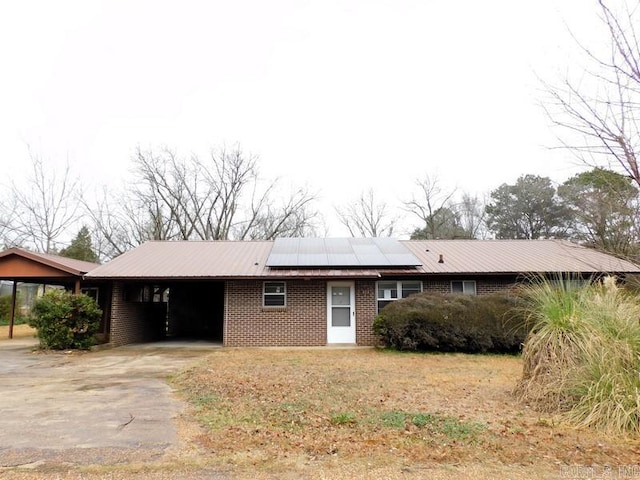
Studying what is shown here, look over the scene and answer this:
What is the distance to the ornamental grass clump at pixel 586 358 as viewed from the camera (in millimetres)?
4994

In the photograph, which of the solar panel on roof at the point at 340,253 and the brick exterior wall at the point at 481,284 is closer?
the solar panel on roof at the point at 340,253

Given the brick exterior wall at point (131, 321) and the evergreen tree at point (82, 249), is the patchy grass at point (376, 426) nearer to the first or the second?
the brick exterior wall at point (131, 321)

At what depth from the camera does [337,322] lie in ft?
48.3

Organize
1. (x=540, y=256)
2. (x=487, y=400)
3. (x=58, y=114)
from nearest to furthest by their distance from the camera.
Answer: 1. (x=487, y=400)
2. (x=540, y=256)
3. (x=58, y=114)

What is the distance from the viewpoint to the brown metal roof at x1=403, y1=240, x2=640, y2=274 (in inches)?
589

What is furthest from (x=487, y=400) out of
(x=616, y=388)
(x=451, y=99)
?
(x=451, y=99)

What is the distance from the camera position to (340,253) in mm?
16328

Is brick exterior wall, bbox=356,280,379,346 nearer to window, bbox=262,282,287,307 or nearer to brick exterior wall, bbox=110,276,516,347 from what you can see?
brick exterior wall, bbox=110,276,516,347

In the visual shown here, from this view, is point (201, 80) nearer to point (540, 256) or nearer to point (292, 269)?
point (292, 269)

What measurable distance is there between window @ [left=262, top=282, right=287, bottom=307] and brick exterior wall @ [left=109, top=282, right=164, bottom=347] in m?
5.11

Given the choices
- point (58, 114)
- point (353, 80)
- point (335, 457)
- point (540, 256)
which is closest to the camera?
point (335, 457)

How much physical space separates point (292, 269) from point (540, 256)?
9884mm

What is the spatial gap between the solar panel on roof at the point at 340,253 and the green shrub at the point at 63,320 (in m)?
5.97

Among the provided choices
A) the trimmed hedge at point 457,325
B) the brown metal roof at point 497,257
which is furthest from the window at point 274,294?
the brown metal roof at point 497,257
